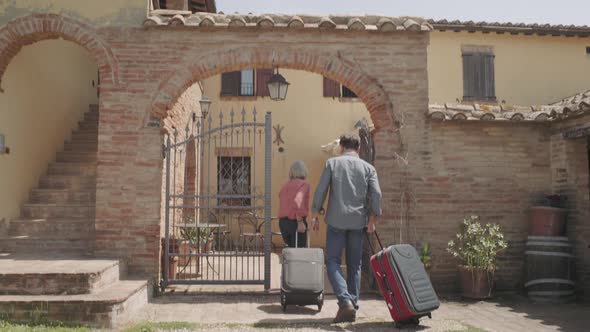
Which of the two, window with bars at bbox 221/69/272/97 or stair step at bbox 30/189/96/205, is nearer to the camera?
stair step at bbox 30/189/96/205

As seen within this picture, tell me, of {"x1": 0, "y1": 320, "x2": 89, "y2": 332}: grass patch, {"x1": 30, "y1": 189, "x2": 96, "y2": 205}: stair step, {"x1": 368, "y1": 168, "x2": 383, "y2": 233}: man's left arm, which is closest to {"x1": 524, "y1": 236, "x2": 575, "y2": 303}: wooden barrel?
{"x1": 368, "y1": 168, "x2": 383, "y2": 233}: man's left arm

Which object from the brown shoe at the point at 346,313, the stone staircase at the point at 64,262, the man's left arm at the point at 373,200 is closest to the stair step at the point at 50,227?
the stone staircase at the point at 64,262

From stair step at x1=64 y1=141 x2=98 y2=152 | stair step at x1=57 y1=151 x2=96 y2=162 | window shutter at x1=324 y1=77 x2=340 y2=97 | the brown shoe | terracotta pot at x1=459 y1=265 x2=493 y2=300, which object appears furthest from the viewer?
window shutter at x1=324 y1=77 x2=340 y2=97

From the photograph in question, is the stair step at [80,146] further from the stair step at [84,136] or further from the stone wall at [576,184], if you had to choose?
the stone wall at [576,184]

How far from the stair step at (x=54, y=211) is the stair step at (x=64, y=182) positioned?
67 cm

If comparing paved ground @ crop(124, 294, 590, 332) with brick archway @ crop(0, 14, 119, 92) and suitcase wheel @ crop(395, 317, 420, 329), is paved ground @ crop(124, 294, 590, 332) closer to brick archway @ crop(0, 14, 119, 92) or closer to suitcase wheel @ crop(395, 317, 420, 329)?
suitcase wheel @ crop(395, 317, 420, 329)

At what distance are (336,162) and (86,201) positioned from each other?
4647 mm

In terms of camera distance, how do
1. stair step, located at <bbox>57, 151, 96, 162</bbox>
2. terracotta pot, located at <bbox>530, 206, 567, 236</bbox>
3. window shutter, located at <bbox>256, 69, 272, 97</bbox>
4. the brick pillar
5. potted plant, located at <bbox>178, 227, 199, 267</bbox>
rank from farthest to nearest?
1. window shutter, located at <bbox>256, 69, 272, 97</bbox>
2. stair step, located at <bbox>57, 151, 96, 162</bbox>
3. potted plant, located at <bbox>178, 227, 199, 267</bbox>
4. terracotta pot, located at <bbox>530, 206, 567, 236</bbox>
5. the brick pillar

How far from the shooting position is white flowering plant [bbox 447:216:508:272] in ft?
21.7

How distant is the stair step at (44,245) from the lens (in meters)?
6.95

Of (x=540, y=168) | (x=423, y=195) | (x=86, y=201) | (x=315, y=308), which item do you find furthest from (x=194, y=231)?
(x=540, y=168)

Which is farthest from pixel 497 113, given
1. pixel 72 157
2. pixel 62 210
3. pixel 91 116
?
pixel 91 116

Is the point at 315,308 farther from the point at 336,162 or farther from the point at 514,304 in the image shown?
the point at 514,304

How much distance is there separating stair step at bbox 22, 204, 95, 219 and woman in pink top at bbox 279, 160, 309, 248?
2.94 m
